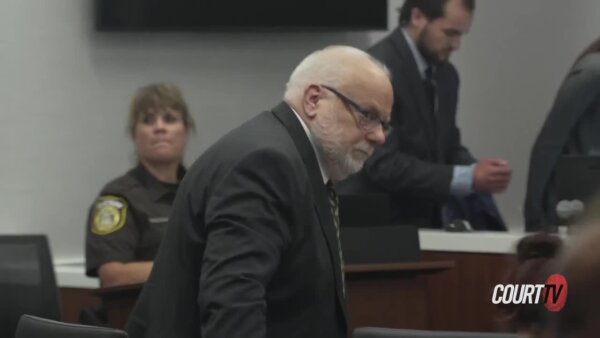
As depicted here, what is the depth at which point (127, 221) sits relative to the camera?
16.0 feet

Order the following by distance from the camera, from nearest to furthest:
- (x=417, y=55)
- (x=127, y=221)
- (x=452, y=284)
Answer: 1. (x=127, y=221)
2. (x=452, y=284)
3. (x=417, y=55)

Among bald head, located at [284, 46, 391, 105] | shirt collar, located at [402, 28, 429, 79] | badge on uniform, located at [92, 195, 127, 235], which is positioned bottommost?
badge on uniform, located at [92, 195, 127, 235]

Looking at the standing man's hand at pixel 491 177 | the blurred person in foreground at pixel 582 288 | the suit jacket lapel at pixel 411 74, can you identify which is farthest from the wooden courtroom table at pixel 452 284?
the blurred person in foreground at pixel 582 288

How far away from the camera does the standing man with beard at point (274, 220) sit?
2789mm

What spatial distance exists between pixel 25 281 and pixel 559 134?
6.51 ft

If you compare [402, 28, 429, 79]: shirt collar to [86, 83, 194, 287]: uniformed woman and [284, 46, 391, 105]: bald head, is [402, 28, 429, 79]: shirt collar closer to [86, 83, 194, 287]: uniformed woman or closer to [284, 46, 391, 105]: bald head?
[86, 83, 194, 287]: uniformed woman

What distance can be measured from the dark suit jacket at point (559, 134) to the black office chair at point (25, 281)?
1.76 meters

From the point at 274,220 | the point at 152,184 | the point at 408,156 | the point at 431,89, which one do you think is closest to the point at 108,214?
the point at 152,184

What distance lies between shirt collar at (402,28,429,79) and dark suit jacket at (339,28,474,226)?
0.03 meters

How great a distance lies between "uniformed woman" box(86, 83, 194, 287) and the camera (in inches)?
190

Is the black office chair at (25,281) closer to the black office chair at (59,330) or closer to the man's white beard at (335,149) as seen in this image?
the black office chair at (59,330)

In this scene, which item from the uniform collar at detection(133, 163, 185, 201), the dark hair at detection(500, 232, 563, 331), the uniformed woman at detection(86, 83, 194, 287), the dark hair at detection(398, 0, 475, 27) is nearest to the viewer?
the dark hair at detection(500, 232, 563, 331)

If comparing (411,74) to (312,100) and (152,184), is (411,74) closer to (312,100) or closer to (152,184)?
(152,184)

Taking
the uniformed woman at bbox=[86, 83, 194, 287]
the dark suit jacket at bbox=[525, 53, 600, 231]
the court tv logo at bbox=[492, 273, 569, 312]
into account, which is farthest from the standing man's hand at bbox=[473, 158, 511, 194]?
the court tv logo at bbox=[492, 273, 569, 312]
